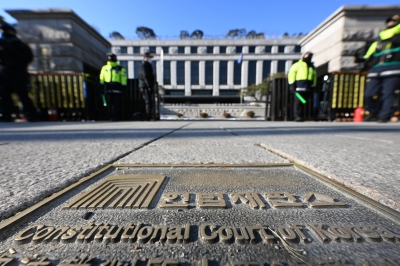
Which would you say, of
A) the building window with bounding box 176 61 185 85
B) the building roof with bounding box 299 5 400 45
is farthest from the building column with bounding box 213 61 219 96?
the building roof with bounding box 299 5 400 45

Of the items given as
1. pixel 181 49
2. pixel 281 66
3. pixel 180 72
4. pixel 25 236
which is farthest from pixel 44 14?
pixel 281 66

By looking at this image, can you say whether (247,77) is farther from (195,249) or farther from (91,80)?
(195,249)

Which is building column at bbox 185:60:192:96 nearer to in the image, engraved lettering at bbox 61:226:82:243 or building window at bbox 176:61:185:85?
building window at bbox 176:61:185:85

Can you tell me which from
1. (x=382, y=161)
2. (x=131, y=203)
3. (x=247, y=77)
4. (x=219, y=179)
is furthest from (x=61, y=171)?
(x=247, y=77)

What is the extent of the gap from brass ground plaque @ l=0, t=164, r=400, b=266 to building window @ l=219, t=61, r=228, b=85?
46496 millimetres

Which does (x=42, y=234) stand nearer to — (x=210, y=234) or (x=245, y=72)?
(x=210, y=234)

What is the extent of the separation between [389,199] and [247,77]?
1855 inches

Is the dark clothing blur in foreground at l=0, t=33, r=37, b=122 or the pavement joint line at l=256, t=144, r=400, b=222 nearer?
the pavement joint line at l=256, t=144, r=400, b=222

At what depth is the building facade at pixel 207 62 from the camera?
44.5 m

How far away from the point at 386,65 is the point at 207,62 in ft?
142

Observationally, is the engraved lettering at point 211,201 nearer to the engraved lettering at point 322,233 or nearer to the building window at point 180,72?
the engraved lettering at point 322,233

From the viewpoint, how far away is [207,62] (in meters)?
45.5

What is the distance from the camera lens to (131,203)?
28.0 inches

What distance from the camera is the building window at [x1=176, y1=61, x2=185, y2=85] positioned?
45.5 m
